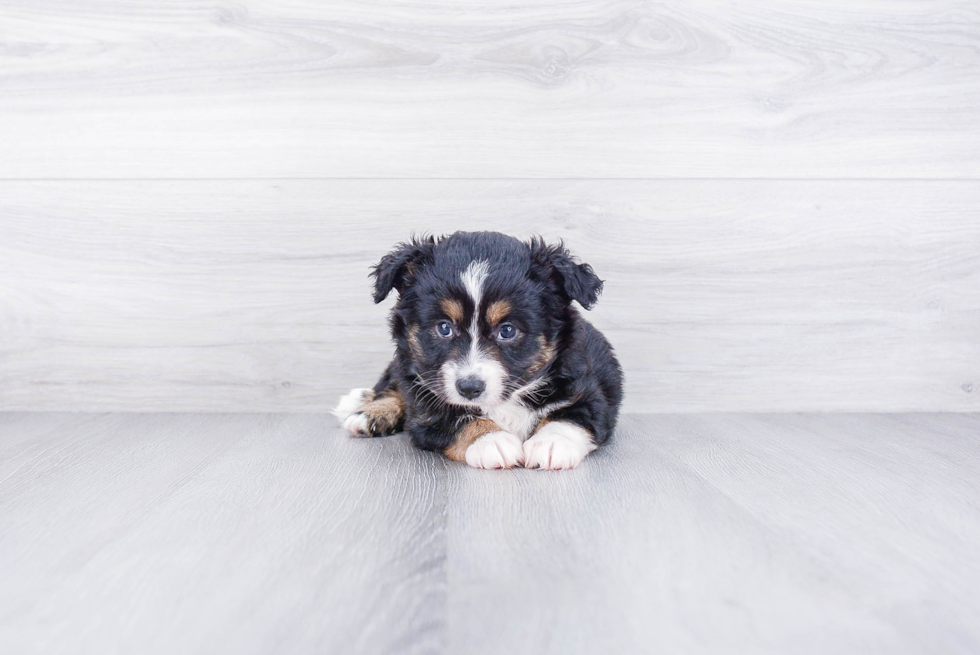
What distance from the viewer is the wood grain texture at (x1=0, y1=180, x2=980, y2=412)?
277cm

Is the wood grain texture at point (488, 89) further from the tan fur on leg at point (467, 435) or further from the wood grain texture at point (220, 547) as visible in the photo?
the wood grain texture at point (220, 547)

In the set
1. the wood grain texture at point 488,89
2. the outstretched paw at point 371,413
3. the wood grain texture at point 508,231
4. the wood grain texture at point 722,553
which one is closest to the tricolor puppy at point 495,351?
the wood grain texture at point 722,553

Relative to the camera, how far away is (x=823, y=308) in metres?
2.82

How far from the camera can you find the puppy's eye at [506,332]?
2.02 metres

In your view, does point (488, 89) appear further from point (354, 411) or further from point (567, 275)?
point (354, 411)

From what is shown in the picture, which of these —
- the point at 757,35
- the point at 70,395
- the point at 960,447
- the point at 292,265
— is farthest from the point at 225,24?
the point at 960,447

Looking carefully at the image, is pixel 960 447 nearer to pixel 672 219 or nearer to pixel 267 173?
pixel 672 219

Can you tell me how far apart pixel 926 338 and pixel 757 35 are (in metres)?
1.38

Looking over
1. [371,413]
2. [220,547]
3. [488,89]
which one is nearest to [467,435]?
[371,413]

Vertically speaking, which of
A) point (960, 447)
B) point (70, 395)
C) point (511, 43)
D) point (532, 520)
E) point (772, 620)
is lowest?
point (70, 395)

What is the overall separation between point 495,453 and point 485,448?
32 millimetres

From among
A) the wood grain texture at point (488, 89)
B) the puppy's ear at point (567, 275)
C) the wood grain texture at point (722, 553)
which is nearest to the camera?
the wood grain texture at point (722, 553)

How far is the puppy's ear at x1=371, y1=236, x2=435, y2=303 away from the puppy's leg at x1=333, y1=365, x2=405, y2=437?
19.6 inches

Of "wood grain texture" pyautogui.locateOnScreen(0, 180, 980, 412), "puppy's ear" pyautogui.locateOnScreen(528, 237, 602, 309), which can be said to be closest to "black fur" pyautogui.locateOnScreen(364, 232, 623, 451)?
"puppy's ear" pyautogui.locateOnScreen(528, 237, 602, 309)
